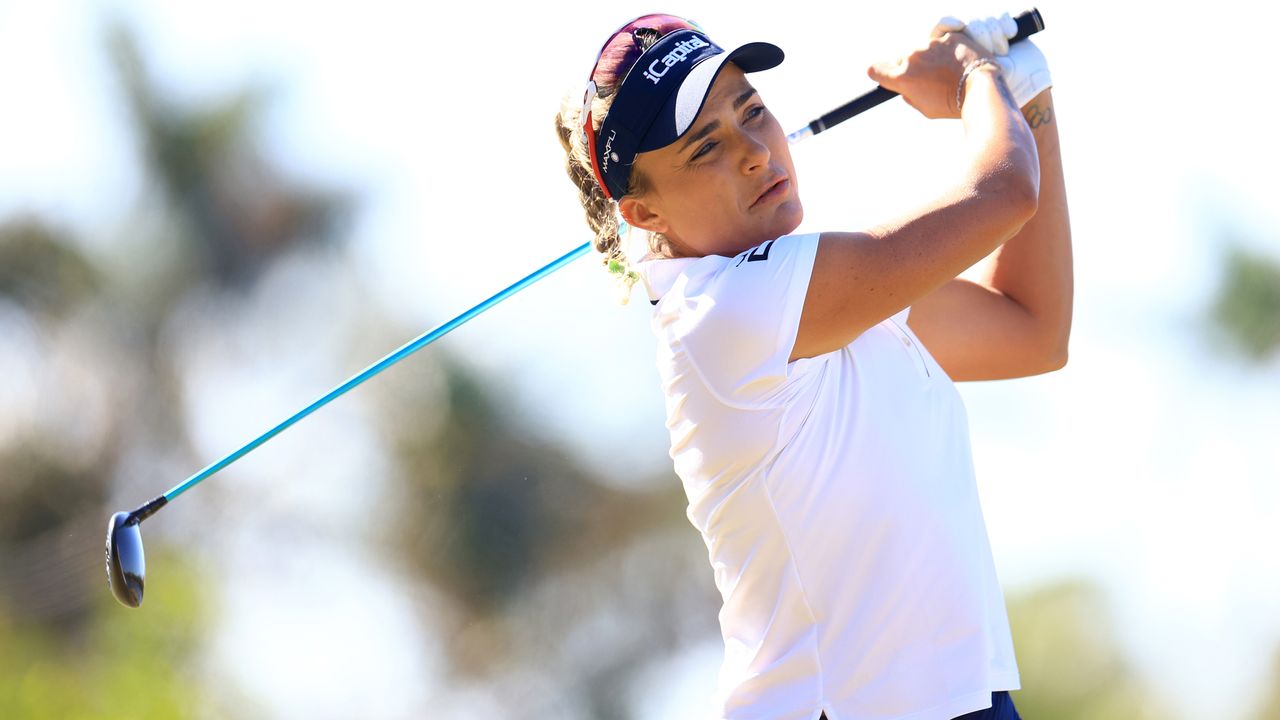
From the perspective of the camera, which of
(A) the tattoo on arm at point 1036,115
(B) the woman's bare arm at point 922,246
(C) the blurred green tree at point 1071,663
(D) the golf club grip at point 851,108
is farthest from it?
(C) the blurred green tree at point 1071,663

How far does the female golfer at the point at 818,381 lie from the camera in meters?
2.34

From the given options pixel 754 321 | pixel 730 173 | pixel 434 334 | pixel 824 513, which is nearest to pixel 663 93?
pixel 730 173

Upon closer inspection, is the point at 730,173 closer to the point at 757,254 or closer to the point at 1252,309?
the point at 757,254

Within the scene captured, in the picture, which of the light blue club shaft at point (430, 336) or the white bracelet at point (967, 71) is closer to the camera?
the white bracelet at point (967, 71)

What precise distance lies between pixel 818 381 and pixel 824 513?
0.21 m

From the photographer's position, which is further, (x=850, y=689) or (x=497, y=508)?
(x=497, y=508)

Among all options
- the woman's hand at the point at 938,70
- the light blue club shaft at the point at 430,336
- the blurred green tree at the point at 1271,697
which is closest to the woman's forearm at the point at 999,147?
the woman's hand at the point at 938,70

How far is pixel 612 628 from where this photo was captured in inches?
438

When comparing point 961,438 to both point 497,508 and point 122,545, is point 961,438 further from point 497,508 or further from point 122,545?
point 497,508

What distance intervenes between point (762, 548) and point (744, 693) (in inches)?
8.9

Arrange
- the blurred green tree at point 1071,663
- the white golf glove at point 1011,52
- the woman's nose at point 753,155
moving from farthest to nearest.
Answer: the blurred green tree at point 1071,663, the white golf glove at point 1011,52, the woman's nose at point 753,155

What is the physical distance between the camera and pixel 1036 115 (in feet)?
9.34

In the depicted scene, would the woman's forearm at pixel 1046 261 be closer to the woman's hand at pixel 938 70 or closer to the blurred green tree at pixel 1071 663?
the woman's hand at pixel 938 70

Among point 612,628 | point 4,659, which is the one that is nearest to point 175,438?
point 4,659
